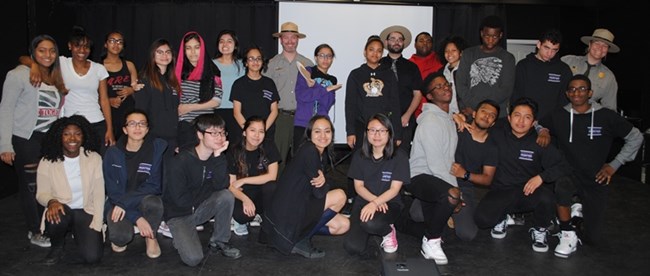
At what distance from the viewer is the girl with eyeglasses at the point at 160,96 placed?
399 centimetres

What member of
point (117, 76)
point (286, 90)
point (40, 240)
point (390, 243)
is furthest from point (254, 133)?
point (40, 240)

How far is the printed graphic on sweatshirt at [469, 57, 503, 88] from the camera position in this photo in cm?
430

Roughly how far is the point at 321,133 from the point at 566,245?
1.75 m

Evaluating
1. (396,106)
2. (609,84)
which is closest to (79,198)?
(396,106)

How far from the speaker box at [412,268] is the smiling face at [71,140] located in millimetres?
1990

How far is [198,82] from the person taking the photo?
4164 mm

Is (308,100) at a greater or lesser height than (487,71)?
lesser

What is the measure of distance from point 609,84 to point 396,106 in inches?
63.8

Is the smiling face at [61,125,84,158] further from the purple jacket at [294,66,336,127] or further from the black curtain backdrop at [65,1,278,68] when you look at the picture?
the black curtain backdrop at [65,1,278,68]

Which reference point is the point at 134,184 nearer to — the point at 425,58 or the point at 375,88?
the point at 375,88

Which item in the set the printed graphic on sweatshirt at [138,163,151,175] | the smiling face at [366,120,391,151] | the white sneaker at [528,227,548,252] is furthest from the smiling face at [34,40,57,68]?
the white sneaker at [528,227,548,252]

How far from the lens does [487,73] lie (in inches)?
169

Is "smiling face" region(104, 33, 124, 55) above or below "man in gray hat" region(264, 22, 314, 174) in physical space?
above

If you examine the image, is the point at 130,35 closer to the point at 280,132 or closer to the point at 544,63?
the point at 280,132
